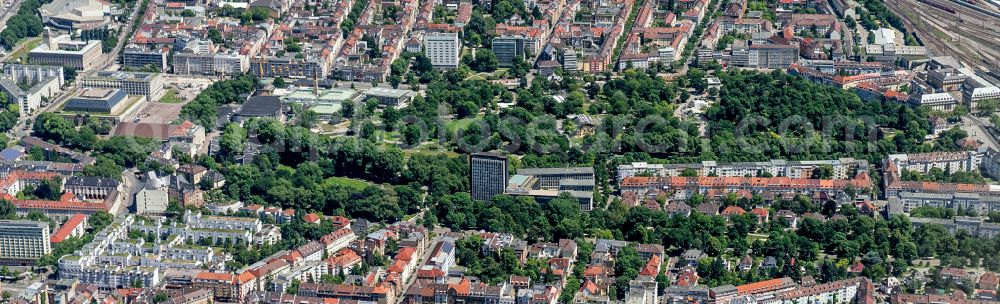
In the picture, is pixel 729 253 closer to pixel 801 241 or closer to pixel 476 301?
pixel 801 241

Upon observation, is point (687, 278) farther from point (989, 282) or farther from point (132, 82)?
point (132, 82)

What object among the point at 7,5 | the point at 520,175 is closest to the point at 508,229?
the point at 520,175

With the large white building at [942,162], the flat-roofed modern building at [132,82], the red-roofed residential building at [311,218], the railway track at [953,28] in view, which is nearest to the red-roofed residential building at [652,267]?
the red-roofed residential building at [311,218]

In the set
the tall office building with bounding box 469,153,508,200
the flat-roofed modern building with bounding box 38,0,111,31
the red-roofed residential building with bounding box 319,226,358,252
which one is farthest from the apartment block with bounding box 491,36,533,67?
the red-roofed residential building with bounding box 319,226,358,252

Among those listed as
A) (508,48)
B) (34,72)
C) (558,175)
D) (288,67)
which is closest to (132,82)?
(34,72)

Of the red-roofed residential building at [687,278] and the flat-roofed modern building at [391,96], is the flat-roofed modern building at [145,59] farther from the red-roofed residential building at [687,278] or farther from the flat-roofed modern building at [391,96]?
the red-roofed residential building at [687,278]

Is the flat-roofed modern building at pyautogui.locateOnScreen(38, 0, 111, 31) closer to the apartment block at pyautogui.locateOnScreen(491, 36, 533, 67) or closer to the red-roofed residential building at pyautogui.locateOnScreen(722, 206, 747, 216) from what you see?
the apartment block at pyautogui.locateOnScreen(491, 36, 533, 67)
